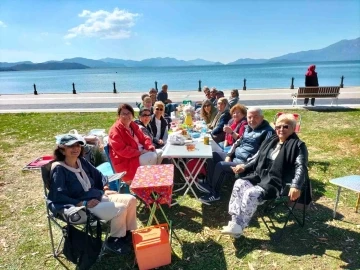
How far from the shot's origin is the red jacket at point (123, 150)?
451 cm

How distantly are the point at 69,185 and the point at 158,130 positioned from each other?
10.5ft

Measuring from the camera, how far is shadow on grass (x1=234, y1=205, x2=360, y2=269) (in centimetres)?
332

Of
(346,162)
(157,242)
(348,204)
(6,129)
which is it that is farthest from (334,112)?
(6,129)

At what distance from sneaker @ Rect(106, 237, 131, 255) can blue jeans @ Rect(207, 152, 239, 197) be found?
1.79 m

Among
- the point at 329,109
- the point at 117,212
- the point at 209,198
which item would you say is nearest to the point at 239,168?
the point at 209,198

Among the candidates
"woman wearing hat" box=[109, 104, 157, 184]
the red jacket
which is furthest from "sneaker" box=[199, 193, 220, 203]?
the red jacket

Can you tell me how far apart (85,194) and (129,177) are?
1.41m

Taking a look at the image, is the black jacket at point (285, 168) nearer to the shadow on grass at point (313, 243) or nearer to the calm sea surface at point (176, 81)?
the shadow on grass at point (313, 243)

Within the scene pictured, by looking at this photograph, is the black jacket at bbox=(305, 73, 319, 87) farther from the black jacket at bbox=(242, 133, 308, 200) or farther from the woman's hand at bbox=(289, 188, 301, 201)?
the woman's hand at bbox=(289, 188, 301, 201)

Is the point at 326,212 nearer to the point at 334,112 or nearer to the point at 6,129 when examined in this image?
the point at 334,112

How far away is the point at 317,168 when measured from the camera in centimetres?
590

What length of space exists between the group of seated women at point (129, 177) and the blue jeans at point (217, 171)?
0.88ft

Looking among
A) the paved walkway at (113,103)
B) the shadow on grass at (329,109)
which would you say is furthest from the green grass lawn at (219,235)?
the paved walkway at (113,103)

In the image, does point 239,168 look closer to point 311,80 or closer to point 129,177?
point 129,177
